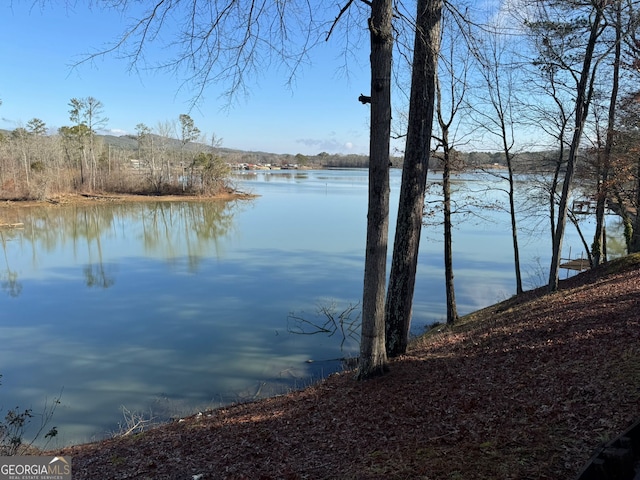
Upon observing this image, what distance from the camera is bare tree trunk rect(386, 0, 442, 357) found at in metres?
5.19

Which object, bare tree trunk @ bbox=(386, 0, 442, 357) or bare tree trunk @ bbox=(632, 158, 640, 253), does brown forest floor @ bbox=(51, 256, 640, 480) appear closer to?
bare tree trunk @ bbox=(386, 0, 442, 357)

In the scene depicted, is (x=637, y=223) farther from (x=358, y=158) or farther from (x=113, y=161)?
(x=358, y=158)

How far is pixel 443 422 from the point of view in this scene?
12.2ft

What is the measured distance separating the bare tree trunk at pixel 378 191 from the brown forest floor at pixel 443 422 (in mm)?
458

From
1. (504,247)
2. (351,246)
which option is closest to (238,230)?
(351,246)

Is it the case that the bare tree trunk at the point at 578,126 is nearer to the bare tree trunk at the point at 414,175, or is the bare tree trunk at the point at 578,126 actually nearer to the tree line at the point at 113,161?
the bare tree trunk at the point at 414,175

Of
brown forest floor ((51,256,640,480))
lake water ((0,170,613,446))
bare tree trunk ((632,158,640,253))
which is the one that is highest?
bare tree trunk ((632,158,640,253))

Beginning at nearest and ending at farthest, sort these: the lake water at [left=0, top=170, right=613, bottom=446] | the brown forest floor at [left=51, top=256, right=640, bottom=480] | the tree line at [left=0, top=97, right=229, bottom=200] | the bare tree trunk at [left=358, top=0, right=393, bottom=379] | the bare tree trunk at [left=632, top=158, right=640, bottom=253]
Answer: the brown forest floor at [left=51, top=256, right=640, bottom=480]
the bare tree trunk at [left=358, top=0, right=393, bottom=379]
the lake water at [left=0, top=170, right=613, bottom=446]
the bare tree trunk at [left=632, top=158, right=640, bottom=253]
the tree line at [left=0, top=97, right=229, bottom=200]

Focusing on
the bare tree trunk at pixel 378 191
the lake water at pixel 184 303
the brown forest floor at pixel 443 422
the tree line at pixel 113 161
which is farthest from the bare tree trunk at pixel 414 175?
the tree line at pixel 113 161

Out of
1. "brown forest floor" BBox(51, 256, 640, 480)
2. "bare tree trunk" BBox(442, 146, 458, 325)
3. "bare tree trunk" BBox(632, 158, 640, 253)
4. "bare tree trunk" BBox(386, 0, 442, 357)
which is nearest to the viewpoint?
"brown forest floor" BBox(51, 256, 640, 480)

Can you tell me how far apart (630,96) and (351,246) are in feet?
44.1

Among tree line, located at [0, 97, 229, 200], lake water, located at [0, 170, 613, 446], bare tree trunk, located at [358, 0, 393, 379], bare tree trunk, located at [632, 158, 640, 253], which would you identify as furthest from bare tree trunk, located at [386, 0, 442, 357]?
tree line, located at [0, 97, 229, 200]

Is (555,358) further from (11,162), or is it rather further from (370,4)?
(11,162)

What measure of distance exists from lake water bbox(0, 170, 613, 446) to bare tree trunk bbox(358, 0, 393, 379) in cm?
398
